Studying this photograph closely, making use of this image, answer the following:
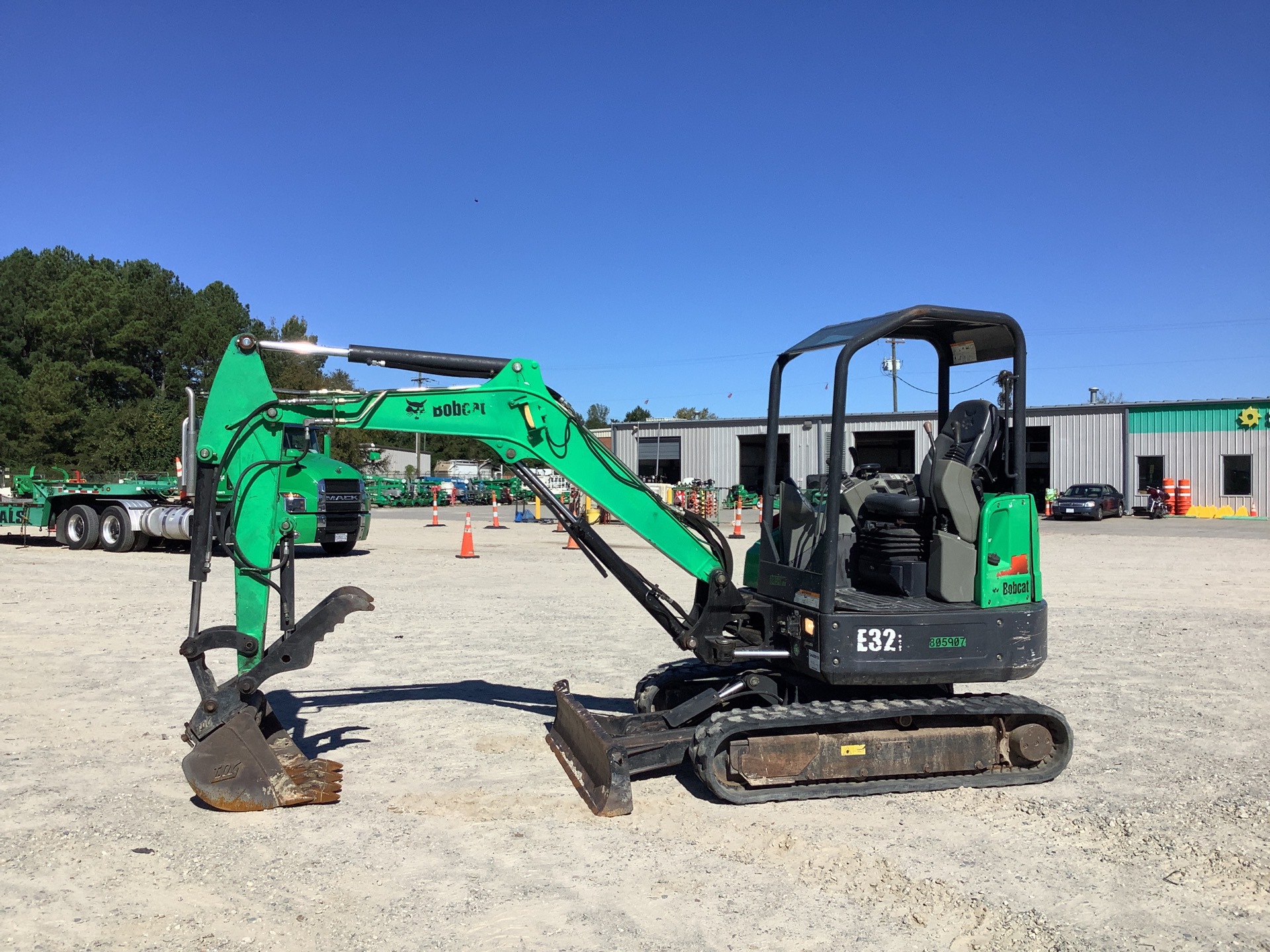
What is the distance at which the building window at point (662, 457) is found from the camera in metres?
54.2

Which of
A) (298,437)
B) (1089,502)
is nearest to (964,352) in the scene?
(298,437)

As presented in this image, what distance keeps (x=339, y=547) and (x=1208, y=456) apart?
3921 cm

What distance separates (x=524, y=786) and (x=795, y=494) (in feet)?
8.42

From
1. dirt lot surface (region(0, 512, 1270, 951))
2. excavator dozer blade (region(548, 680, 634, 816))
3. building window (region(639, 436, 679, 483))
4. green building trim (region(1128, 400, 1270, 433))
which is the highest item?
green building trim (region(1128, 400, 1270, 433))

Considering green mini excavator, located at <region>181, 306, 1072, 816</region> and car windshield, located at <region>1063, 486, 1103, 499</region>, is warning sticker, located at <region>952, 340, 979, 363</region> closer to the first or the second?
green mini excavator, located at <region>181, 306, 1072, 816</region>

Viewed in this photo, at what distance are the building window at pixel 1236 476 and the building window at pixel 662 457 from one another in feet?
85.9

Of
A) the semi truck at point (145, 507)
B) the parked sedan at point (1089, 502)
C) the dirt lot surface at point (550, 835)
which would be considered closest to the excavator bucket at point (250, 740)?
the dirt lot surface at point (550, 835)

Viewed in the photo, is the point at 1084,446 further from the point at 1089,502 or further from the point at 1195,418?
the point at 1089,502

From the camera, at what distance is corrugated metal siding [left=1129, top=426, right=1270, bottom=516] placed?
42125mm

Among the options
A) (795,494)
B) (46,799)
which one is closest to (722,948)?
(795,494)

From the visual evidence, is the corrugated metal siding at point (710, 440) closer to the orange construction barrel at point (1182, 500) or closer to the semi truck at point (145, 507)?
the orange construction barrel at point (1182, 500)

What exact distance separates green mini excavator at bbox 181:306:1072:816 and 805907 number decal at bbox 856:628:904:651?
0.01 metres

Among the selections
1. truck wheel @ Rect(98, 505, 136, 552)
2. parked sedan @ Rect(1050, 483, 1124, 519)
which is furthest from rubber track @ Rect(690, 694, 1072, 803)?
parked sedan @ Rect(1050, 483, 1124, 519)

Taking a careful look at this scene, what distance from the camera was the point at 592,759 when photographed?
5.92 meters
